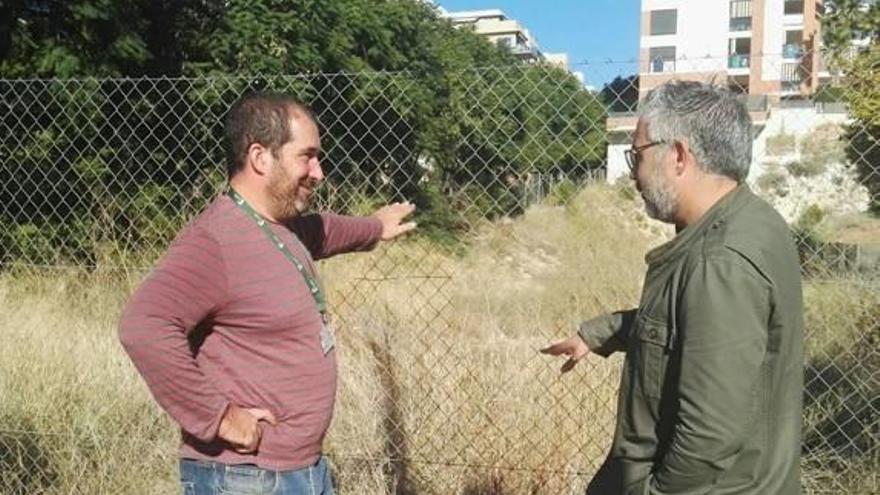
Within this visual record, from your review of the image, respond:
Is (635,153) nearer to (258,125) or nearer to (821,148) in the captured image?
(258,125)

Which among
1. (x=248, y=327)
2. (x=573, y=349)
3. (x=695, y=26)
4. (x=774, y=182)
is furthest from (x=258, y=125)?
(x=695, y=26)

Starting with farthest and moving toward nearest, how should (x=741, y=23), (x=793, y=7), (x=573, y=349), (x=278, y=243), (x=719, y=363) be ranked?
(x=741, y=23) < (x=793, y=7) < (x=573, y=349) < (x=278, y=243) < (x=719, y=363)

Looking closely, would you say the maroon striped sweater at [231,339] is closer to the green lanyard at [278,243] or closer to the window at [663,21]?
the green lanyard at [278,243]

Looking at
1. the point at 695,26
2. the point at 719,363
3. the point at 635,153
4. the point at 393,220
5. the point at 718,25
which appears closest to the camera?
the point at 719,363

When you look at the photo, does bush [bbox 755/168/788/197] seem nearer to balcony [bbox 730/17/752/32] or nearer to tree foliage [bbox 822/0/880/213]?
tree foliage [bbox 822/0/880/213]

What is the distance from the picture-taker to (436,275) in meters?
6.06

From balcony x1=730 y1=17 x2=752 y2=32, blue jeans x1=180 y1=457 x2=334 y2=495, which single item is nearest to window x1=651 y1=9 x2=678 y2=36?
balcony x1=730 y1=17 x2=752 y2=32

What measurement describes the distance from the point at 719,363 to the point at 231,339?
3.40ft

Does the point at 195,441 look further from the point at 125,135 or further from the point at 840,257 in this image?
the point at 125,135

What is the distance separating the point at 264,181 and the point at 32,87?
5.76 m

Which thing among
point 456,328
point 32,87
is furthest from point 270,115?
point 32,87

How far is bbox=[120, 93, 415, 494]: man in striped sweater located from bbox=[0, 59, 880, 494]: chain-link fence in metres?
1.22

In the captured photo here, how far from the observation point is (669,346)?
163 centimetres

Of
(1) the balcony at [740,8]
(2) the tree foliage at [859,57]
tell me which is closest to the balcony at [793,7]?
(1) the balcony at [740,8]
